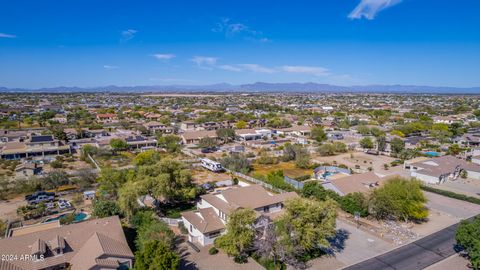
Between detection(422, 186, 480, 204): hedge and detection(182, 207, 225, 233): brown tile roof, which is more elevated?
detection(182, 207, 225, 233): brown tile roof

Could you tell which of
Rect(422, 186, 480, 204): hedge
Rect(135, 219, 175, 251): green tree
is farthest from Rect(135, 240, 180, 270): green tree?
Rect(422, 186, 480, 204): hedge

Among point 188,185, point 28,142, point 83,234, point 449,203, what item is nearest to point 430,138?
point 449,203

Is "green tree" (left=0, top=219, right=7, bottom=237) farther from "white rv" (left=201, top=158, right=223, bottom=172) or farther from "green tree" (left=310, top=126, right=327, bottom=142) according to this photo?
"green tree" (left=310, top=126, right=327, bottom=142)

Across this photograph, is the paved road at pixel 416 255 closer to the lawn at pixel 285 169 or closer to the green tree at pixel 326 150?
the lawn at pixel 285 169

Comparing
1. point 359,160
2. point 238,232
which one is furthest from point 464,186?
Result: point 238,232

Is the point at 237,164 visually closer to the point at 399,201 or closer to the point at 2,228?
the point at 399,201
